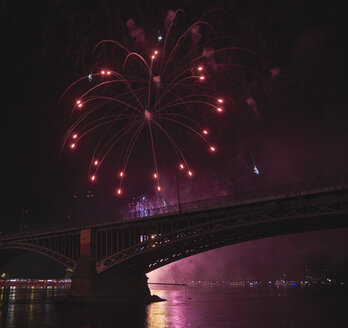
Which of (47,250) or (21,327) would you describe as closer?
(21,327)

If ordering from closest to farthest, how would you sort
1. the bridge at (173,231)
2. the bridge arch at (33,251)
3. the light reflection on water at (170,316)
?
the light reflection on water at (170,316), the bridge at (173,231), the bridge arch at (33,251)

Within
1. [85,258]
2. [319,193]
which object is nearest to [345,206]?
[319,193]

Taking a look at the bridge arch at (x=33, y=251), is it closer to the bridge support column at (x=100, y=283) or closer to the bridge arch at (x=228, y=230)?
the bridge support column at (x=100, y=283)

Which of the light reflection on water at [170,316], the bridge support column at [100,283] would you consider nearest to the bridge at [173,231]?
the bridge support column at [100,283]

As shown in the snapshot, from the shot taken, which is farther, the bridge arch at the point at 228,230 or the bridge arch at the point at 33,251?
the bridge arch at the point at 33,251

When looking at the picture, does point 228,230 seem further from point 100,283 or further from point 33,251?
point 33,251

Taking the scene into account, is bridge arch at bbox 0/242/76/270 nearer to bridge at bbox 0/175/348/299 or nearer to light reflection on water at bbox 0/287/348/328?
bridge at bbox 0/175/348/299

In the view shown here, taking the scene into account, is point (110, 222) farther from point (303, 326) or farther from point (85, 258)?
point (303, 326)
